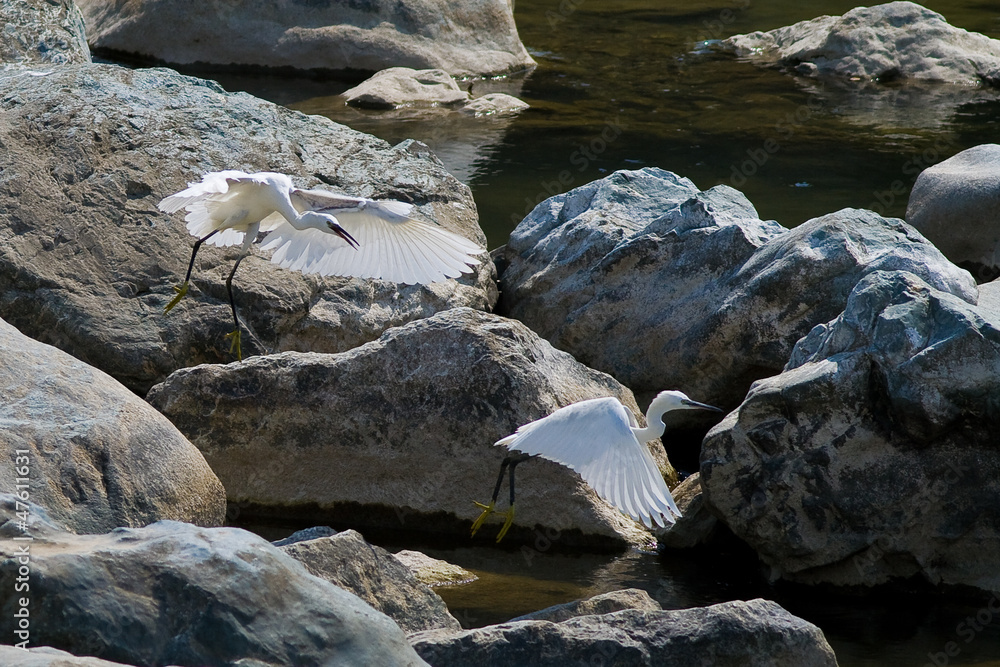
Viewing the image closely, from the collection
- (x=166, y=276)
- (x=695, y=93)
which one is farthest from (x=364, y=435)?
(x=695, y=93)

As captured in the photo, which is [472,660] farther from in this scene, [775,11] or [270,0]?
[775,11]

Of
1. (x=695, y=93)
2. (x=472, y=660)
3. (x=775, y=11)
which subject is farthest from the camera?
(x=775, y=11)

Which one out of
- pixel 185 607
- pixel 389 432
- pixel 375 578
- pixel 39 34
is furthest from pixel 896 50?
pixel 185 607

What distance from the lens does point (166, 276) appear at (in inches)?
279

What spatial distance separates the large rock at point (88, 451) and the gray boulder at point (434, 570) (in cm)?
90

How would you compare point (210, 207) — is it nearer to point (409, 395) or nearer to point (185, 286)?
point (185, 286)

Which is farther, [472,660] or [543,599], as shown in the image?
[543,599]

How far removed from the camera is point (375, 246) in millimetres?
6547

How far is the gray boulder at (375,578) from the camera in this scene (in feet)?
13.5

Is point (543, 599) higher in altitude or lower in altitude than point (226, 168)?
lower

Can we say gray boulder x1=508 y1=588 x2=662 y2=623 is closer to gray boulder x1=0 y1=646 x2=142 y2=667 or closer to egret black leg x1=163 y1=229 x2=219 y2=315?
gray boulder x1=0 y1=646 x2=142 y2=667

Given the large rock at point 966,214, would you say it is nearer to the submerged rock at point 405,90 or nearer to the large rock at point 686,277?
the large rock at point 686,277

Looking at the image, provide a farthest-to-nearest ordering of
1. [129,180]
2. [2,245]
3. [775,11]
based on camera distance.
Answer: [775,11], [129,180], [2,245]

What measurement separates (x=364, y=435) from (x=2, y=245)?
263cm
